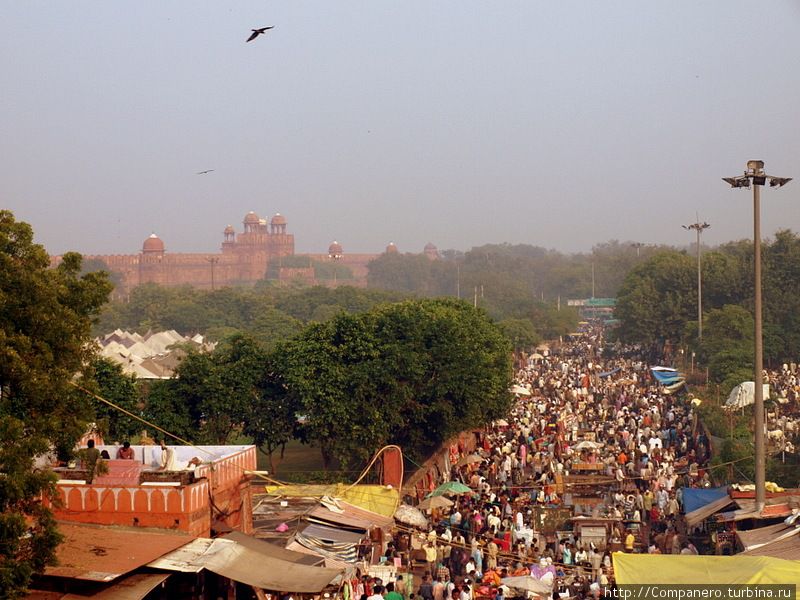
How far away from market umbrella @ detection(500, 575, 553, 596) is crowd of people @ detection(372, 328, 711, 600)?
121 mm

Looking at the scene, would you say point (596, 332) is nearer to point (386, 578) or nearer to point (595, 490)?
point (595, 490)

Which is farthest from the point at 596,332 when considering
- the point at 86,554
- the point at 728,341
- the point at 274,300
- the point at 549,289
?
the point at 86,554

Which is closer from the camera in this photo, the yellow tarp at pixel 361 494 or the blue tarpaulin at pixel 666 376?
the yellow tarp at pixel 361 494

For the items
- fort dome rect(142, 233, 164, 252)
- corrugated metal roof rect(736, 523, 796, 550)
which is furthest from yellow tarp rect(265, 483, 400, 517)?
fort dome rect(142, 233, 164, 252)

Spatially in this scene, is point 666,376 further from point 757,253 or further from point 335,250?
point 335,250

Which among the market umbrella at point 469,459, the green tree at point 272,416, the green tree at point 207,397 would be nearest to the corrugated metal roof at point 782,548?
the market umbrella at point 469,459

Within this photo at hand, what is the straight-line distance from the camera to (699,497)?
1942cm

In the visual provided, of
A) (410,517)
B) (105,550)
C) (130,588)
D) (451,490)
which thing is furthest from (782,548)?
(451,490)

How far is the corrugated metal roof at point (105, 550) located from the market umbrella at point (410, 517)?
671 centimetres

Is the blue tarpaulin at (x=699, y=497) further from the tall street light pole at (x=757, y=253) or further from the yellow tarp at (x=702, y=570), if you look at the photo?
the yellow tarp at (x=702, y=570)

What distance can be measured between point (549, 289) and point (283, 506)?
128731 millimetres

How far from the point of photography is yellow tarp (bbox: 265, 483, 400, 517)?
1836 centimetres

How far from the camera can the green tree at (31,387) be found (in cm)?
1138

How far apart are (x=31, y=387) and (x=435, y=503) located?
11.0 metres
